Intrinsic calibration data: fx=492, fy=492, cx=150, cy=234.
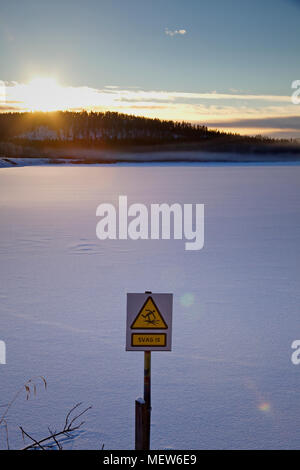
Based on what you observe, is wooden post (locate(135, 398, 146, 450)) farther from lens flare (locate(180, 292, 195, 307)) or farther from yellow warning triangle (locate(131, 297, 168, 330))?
lens flare (locate(180, 292, 195, 307))

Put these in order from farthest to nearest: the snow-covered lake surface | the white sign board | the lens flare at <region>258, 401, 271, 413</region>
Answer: the lens flare at <region>258, 401, 271, 413</region> < the snow-covered lake surface < the white sign board

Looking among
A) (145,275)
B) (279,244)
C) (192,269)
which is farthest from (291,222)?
(145,275)

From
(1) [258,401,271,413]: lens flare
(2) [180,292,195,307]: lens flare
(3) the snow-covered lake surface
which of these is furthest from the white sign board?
(2) [180,292,195,307]: lens flare

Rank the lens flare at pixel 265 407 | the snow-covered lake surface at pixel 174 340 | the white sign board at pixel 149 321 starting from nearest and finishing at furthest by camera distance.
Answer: the white sign board at pixel 149 321 → the snow-covered lake surface at pixel 174 340 → the lens flare at pixel 265 407

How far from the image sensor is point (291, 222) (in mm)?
13320

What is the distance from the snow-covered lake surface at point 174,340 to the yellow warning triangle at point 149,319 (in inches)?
35.1

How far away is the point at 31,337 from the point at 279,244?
21.5ft

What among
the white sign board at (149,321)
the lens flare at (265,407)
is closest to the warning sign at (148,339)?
the white sign board at (149,321)

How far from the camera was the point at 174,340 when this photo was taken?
4.77m

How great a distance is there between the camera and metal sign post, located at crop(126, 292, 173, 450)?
2.62 metres

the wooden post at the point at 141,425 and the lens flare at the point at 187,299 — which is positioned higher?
the lens flare at the point at 187,299

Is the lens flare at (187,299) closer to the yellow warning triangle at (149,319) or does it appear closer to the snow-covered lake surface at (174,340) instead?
the snow-covered lake surface at (174,340)

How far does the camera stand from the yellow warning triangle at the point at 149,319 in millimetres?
2633
